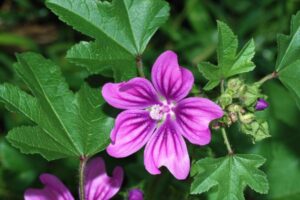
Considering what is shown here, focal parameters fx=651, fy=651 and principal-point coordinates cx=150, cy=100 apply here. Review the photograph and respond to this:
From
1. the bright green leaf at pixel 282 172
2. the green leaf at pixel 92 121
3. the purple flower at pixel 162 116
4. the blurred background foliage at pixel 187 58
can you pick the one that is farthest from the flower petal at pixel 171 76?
the bright green leaf at pixel 282 172

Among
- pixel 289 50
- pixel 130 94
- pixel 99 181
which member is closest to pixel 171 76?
pixel 130 94

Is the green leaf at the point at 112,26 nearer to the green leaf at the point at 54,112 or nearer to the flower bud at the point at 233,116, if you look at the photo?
the green leaf at the point at 54,112

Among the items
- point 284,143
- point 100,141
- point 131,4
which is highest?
point 131,4

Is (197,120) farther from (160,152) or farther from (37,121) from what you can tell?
(37,121)

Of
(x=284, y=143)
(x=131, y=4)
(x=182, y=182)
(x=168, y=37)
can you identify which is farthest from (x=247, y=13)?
(x=131, y=4)

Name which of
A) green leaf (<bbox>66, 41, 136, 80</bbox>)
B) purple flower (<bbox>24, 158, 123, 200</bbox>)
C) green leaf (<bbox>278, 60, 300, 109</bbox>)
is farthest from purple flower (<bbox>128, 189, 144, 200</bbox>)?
green leaf (<bbox>278, 60, 300, 109</bbox>)

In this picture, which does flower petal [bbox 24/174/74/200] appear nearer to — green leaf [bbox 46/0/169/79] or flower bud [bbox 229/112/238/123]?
green leaf [bbox 46/0/169/79]

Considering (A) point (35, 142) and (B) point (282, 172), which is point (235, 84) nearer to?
(A) point (35, 142)
